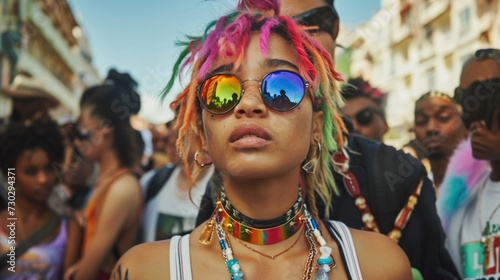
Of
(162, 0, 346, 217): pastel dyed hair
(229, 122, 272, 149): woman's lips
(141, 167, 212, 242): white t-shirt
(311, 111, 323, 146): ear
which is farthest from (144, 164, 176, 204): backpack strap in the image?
(229, 122, 272, 149): woman's lips

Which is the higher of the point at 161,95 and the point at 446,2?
the point at 446,2

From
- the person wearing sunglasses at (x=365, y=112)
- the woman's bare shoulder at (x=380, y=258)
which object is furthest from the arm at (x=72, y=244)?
the person wearing sunglasses at (x=365, y=112)

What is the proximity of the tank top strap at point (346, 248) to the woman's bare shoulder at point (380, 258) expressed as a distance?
23 mm

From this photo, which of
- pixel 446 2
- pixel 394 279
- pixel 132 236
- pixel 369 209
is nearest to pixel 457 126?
pixel 369 209

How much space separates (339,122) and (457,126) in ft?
3.31

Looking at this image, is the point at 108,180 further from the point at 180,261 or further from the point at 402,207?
the point at 402,207

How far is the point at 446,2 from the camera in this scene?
26.3 feet

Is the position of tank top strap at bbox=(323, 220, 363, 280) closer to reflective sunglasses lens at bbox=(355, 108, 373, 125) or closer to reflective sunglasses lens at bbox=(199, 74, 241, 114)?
reflective sunglasses lens at bbox=(199, 74, 241, 114)

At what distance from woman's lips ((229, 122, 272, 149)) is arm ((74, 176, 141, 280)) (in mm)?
1846

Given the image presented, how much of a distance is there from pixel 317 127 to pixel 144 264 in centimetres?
87

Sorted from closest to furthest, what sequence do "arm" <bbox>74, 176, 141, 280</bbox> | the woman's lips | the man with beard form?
1. the woman's lips
2. the man with beard
3. "arm" <bbox>74, 176, 141, 280</bbox>

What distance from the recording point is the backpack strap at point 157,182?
3.52 m

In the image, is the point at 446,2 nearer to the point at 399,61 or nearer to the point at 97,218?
the point at 399,61

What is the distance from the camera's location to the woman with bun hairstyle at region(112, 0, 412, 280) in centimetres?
136
